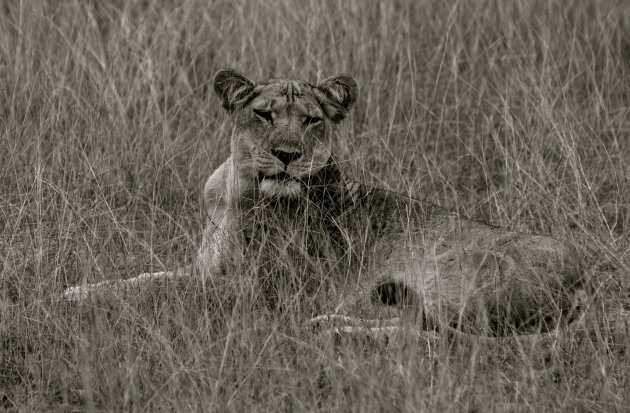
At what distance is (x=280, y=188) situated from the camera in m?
5.04

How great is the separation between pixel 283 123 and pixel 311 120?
19 cm

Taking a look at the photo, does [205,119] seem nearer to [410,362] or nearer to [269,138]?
[269,138]

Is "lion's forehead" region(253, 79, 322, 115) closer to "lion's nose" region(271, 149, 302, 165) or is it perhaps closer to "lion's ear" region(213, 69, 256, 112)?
"lion's ear" region(213, 69, 256, 112)

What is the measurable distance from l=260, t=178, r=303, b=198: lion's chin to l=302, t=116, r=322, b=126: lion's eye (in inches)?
15.4

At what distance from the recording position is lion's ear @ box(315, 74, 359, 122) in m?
5.51

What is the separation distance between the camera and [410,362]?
11.9 feet

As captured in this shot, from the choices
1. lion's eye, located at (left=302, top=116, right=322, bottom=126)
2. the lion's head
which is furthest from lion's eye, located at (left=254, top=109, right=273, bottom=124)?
lion's eye, located at (left=302, top=116, right=322, bottom=126)

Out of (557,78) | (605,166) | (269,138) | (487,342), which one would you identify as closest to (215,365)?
(487,342)

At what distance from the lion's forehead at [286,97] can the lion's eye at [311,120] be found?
0.09 feet

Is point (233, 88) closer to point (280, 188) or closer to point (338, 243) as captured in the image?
point (280, 188)

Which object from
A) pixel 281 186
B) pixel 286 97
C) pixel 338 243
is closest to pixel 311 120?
pixel 286 97

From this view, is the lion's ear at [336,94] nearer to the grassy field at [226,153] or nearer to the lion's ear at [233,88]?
the lion's ear at [233,88]

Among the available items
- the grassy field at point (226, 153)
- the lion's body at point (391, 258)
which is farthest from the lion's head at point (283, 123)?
the grassy field at point (226, 153)

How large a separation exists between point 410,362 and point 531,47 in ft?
13.7
